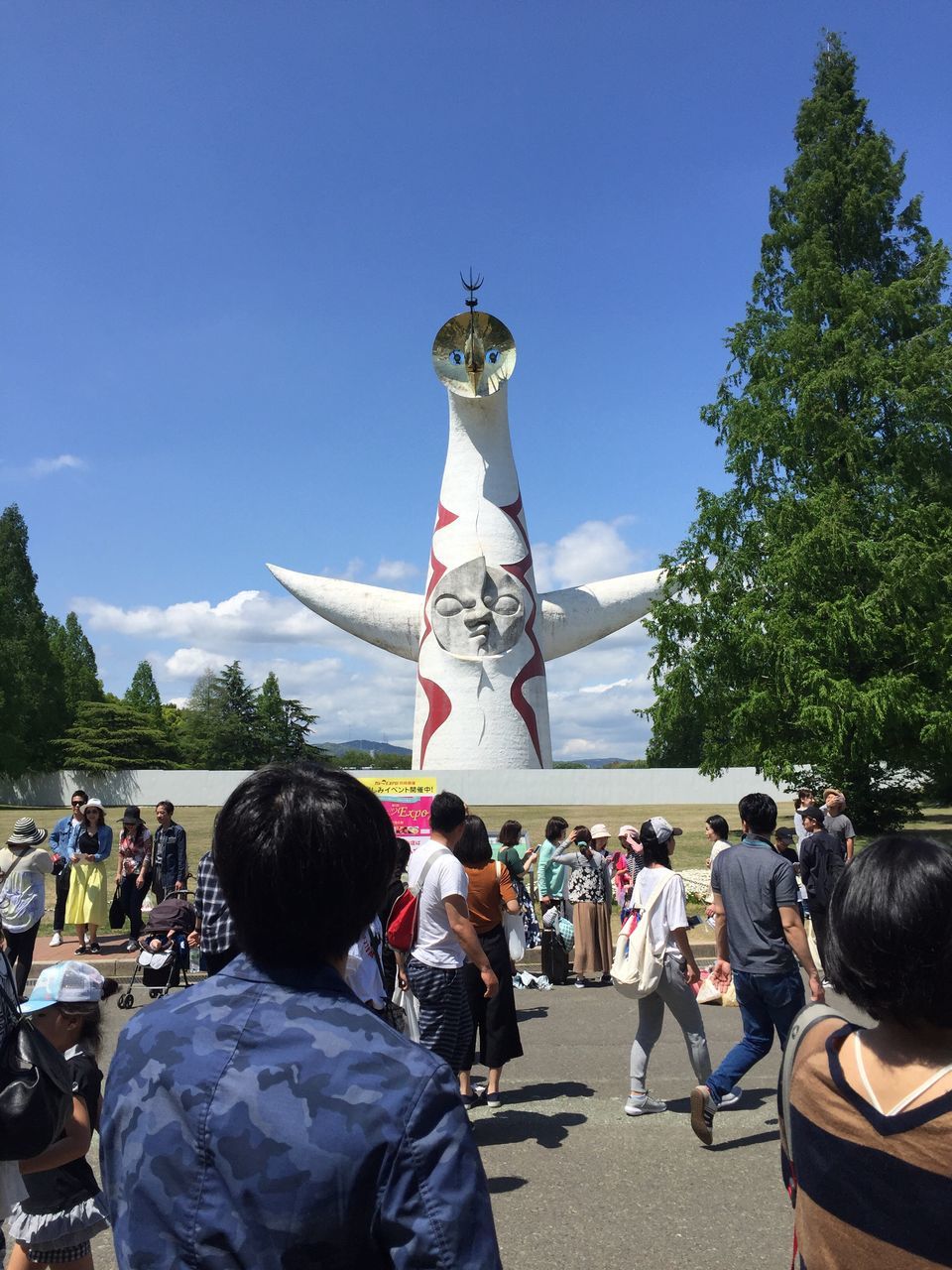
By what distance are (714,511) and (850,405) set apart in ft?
9.71

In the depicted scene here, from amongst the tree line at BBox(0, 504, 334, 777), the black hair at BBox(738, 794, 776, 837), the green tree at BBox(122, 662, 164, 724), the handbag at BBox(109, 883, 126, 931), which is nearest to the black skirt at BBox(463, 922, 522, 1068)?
the black hair at BBox(738, 794, 776, 837)

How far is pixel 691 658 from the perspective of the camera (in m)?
18.6

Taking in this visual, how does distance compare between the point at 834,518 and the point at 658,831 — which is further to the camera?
the point at 834,518

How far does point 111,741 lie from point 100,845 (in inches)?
1182

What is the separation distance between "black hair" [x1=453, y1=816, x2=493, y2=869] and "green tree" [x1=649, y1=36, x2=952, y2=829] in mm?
12027

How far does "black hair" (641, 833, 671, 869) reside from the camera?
5.40m

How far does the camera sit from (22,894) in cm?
738

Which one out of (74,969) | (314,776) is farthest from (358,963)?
(314,776)

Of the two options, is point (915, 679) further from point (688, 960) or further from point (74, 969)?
point (74, 969)

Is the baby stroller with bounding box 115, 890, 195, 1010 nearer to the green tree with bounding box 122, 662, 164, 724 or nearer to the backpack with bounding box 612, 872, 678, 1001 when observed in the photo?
the backpack with bounding box 612, 872, 678, 1001

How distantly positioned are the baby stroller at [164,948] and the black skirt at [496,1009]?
3.28 meters

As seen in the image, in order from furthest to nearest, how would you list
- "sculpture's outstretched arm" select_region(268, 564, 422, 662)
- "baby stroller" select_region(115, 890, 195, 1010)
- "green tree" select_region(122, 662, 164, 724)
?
"green tree" select_region(122, 662, 164, 724) → "sculpture's outstretched arm" select_region(268, 564, 422, 662) → "baby stroller" select_region(115, 890, 195, 1010)

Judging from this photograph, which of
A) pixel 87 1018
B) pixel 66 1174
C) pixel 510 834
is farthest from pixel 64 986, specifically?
pixel 510 834

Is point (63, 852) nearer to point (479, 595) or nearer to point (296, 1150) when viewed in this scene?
point (296, 1150)
